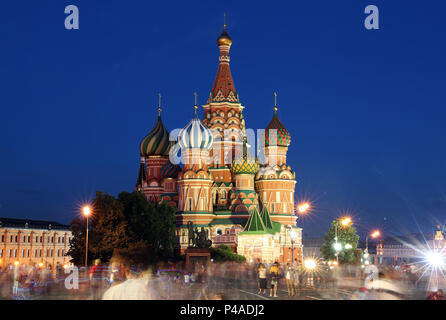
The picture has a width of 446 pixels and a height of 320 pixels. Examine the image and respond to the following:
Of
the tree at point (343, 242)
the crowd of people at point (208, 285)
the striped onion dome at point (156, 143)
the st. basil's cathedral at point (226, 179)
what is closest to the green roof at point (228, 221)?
the st. basil's cathedral at point (226, 179)

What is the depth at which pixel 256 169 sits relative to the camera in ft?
275

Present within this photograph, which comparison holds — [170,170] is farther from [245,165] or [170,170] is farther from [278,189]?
[278,189]

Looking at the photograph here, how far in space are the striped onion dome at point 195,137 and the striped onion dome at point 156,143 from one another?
6818 mm

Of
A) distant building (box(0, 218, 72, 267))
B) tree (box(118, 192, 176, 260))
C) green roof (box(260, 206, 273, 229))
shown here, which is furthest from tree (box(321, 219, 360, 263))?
distant building (box(0, 218, 72, 267))

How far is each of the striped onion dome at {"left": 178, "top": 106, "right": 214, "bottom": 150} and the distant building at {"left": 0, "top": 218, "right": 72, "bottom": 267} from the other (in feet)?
70.0

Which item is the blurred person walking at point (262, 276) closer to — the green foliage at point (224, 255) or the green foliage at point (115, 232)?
the green foliage at point (115, 232)

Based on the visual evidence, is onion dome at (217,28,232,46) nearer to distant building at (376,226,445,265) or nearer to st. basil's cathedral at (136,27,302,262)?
st. basil's cathedral at (136,27,302,262)

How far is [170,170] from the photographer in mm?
84750

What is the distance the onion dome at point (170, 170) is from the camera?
8462 cm

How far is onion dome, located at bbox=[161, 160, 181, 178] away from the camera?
84.6 m

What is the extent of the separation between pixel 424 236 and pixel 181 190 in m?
91.1

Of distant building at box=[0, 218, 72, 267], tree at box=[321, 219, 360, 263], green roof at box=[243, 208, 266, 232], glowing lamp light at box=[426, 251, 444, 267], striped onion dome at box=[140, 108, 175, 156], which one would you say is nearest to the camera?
glowing lamp light at box=[426, 251, 444, 267]
